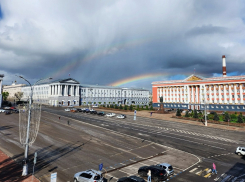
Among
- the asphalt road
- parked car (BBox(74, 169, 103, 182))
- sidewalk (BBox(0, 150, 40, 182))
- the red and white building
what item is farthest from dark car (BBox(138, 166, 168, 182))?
the red and white building

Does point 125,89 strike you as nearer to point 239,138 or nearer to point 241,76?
point 241,76

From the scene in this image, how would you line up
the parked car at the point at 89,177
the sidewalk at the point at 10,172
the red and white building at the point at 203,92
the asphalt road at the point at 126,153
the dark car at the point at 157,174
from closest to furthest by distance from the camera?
the parked car at the point at 89,177, the sidewalk at the point at 10,172, the dark car at the point at 157,174, the asphalt road at the point at 126,153, the red and white building at the point at 203,92

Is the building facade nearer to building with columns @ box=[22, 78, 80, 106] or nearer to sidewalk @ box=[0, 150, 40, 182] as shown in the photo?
building with columns @ box=[22, 78, 80, 106]

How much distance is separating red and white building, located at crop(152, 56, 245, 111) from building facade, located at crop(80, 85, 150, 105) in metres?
44.8

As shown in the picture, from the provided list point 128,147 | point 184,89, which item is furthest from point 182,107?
point 128,147

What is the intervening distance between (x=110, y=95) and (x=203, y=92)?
77.6 meters

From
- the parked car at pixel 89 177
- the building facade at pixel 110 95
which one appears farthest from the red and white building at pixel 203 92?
the parked car at pixel 89 177

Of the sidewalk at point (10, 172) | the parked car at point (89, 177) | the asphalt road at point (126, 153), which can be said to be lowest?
the asphalt road at point (126, 153)

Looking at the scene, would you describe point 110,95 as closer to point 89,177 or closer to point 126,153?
point 126,153

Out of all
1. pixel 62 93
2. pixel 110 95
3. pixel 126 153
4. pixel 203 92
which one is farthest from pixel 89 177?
pixel 110 95

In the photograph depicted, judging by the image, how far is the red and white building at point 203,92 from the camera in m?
84.4

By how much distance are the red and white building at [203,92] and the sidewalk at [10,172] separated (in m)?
83.7

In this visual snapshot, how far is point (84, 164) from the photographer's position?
2220 cm

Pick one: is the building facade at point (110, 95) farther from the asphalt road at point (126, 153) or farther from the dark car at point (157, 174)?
the dark car at point (157, 174)
